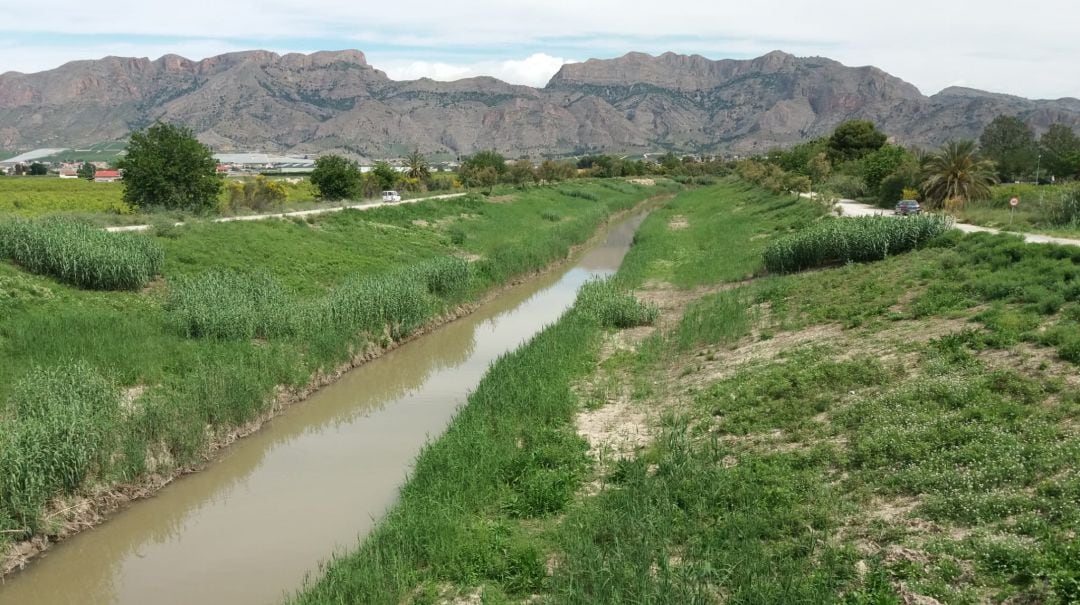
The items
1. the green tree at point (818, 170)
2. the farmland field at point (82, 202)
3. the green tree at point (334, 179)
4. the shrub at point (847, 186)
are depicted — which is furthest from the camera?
the green tree at point (334, 179)

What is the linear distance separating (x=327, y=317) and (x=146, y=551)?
10.6 meters

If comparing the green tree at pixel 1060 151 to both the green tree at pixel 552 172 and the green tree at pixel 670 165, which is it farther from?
the green tree at pixel 670 165

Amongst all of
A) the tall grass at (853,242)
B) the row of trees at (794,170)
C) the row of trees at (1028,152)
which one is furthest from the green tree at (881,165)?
the tall grass at (853,242)

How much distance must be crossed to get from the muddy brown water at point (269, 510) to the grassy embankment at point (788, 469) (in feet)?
5.62

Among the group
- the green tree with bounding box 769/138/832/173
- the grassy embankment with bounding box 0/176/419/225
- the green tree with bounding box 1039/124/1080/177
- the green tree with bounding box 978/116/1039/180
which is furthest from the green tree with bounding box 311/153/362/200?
the green tree with bounding box 978/116/1039/180

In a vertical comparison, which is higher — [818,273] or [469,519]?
[818,273]

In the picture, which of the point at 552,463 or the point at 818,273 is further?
the point at 818,273

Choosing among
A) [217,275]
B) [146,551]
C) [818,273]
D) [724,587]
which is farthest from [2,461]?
[818,273]

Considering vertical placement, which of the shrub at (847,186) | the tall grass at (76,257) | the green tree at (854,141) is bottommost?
the tall grass at (76,257)

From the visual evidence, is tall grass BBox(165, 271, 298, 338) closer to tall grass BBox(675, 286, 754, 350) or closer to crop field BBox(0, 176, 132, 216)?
tall grass BBox(675, 286, 754, 350)

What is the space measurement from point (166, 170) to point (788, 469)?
44.4 metres

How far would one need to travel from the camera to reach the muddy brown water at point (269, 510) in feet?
34.4

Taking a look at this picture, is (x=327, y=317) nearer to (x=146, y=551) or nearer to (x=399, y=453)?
(x=399, y=453)

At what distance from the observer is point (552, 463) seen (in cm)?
1252
